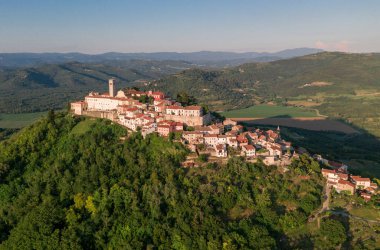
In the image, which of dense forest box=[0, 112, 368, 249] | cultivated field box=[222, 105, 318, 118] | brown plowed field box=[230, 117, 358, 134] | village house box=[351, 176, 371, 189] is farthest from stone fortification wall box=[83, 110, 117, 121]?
cultivated field box=[222, 105, 318, 118]

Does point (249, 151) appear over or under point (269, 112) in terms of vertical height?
over

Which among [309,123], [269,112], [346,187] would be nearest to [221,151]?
[346,187]

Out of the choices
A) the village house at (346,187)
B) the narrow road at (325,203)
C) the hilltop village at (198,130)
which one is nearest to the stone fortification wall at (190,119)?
the hilltop village at (198,130)

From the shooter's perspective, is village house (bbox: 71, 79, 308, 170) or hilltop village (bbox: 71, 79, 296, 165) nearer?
hilltop village (bbox: 71, 79, 296, 165)

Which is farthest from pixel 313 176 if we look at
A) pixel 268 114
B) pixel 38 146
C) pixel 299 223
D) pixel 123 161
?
pixel 268 114

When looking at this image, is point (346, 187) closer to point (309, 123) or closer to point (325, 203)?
point (325, 203)

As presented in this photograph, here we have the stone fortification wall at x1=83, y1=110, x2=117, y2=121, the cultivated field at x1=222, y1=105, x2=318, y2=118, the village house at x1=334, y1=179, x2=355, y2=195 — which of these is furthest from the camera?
the cultivated field at x1=222, y1=105, x2=318, y2=118

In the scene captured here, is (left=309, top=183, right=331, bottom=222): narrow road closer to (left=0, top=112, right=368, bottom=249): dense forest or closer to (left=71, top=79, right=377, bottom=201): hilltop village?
(left=0, top=112, right=368, bottom=249): dense forest
